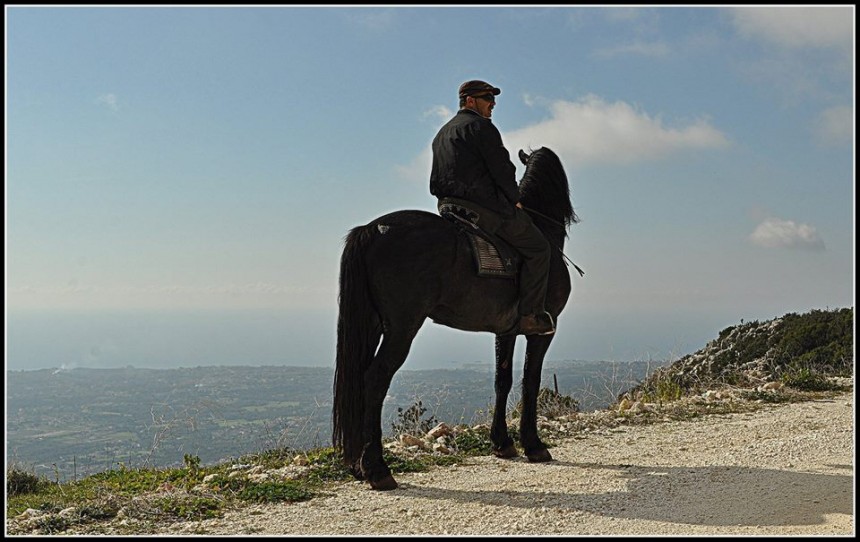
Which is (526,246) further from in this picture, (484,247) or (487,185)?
(487,185)

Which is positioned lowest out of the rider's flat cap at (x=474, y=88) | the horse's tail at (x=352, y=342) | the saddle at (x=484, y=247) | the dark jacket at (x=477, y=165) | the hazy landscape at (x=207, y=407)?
the hazy landscape at (x=207, y=407)

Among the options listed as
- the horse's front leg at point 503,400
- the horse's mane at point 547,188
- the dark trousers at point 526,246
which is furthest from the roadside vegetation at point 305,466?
the horse's mane at point 547,188

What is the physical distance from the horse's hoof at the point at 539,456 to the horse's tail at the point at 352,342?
78.9 inches

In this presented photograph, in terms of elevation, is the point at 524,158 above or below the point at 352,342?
above

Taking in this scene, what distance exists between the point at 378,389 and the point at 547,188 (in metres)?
2.87

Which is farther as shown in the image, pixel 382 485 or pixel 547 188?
pixel 547 188

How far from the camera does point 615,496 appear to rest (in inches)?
246

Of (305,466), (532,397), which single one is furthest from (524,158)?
(305,466)

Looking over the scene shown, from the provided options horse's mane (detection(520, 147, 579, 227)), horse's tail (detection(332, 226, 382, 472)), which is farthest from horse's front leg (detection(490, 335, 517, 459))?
horse's tail (detection(332, 226, 382, 472))

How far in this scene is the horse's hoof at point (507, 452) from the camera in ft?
25.5

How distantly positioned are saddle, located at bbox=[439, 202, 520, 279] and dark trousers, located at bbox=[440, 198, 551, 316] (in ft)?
0.15

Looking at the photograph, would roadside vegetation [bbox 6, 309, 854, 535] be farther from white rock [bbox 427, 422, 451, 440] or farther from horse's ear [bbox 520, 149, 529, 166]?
horse's ear [bbox 520, 149, 529, 166]

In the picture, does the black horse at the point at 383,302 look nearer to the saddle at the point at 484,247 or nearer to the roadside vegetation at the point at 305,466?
the saddle at the point at 484,247

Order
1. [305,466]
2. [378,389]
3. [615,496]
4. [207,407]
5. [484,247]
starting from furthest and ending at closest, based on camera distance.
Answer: [207,407]
[305,466]
[484,247]
[378,389]
[615,496]
